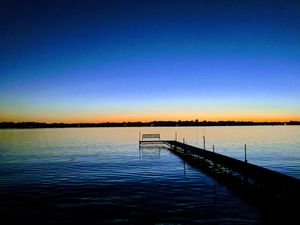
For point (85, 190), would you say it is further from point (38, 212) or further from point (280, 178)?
point (280, 178)

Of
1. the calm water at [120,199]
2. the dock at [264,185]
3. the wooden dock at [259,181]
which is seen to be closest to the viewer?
the calm water at [120,199]

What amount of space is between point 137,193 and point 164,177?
6415 millimetres

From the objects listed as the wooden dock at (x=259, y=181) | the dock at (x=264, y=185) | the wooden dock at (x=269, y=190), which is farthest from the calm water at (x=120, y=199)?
the wooden dock at (x=259, y=181)

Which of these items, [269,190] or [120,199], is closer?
[120,199]

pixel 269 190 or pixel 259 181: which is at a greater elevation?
pixel 259 181

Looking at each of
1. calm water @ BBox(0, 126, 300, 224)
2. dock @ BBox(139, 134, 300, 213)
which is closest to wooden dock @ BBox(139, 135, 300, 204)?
dock @ BBox(139, 134, 300, 213)

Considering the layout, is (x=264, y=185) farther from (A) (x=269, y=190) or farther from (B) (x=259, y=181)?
(B) (x=259, y=181)

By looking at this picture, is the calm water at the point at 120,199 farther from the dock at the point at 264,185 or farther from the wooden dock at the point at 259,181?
the wooden dock at the point at 259,181

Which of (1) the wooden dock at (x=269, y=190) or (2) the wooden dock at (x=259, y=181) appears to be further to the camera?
(2) the wooden dock at (x=259, y=181)

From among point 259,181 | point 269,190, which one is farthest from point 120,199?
point 269,190

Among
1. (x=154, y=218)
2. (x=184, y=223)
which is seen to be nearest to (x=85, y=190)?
(x=154, y=218)

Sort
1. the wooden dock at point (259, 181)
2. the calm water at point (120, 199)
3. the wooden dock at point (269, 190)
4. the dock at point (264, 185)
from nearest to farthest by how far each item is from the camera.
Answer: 1. the calm water at point (120, 199)
2. the wooden dock at point (269, 190)
3. the dock at point (264, 185)
4. the wooden dock at point (259, 181)

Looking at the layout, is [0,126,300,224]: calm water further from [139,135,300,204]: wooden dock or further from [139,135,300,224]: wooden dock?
[139,135,300,204]: wooden dock

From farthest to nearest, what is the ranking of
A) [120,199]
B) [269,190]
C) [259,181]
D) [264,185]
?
[264,185]
[259,181]
[269,190]
[120,199]
